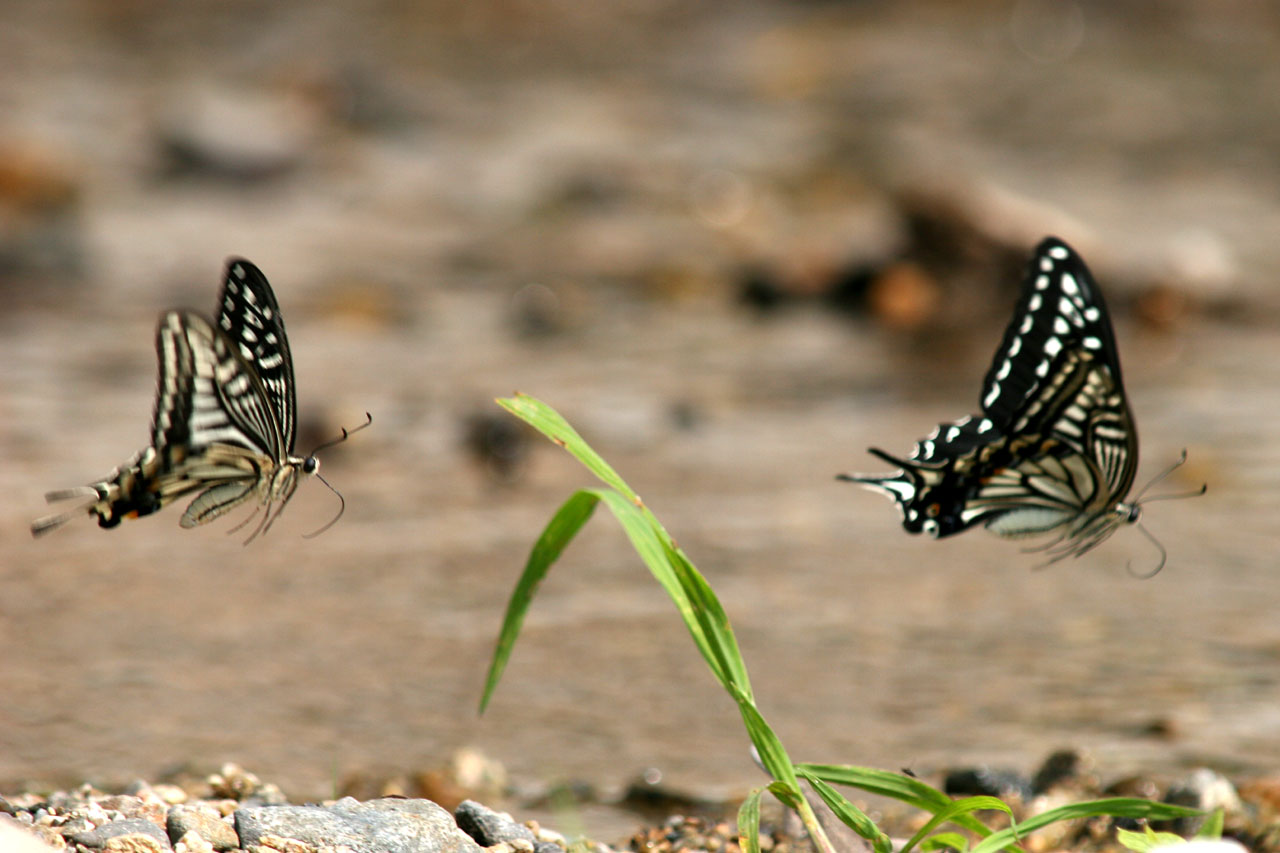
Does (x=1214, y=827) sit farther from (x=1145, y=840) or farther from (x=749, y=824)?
(x=749, y=824)

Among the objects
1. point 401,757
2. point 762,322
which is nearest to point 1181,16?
point 762,322

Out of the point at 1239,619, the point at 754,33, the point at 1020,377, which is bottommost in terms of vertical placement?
the point at 1239,619

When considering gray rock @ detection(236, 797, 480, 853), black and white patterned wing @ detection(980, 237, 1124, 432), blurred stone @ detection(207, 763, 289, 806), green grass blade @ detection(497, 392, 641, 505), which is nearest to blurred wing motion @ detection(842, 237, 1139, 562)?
black and white patterned wing @ detection(980, 237, 1124, 432)

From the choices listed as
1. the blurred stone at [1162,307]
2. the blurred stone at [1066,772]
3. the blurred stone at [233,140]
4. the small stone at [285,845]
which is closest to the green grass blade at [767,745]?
the small stone at [285,845]

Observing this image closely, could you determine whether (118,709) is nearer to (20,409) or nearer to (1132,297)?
(20,409)

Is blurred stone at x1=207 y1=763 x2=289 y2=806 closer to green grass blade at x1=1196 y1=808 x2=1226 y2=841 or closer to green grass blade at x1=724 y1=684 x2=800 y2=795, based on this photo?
green grass blade at x1=724 y1=684 x2=800 y2=795

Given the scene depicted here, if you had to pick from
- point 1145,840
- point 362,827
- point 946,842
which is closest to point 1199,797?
point 1145,840

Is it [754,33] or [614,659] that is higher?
[754,33]
